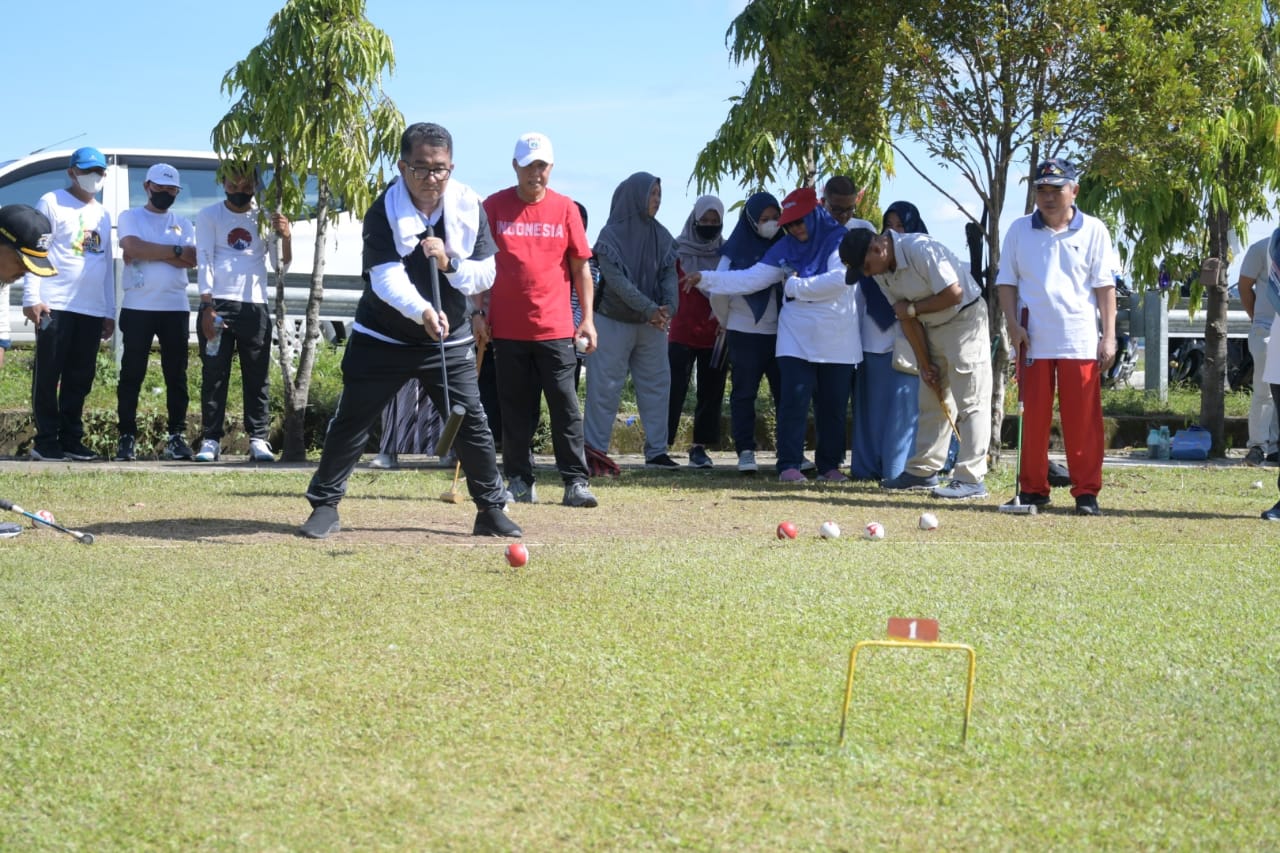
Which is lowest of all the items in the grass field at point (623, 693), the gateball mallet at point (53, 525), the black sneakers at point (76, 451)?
the grass field at point (623, 693)

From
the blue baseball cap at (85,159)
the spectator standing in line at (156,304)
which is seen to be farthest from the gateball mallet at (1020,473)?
the blue baseball cap at (85,159)

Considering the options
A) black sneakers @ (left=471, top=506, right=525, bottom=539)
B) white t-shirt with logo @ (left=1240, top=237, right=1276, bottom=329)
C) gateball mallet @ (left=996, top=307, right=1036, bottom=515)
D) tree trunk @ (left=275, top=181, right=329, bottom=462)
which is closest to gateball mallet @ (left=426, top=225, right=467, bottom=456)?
black sneakers @ (left=471, top=506, right=525, bottom=539)

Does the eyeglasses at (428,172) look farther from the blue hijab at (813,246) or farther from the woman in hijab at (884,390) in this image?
the woman in hijab at (884,390)

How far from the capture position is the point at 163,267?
1176cm

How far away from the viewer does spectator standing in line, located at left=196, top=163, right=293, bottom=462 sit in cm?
1152

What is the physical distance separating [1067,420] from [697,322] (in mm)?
3497

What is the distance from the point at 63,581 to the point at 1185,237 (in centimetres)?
1143

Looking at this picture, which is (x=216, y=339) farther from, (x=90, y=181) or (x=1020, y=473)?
(x=1020, y=473)

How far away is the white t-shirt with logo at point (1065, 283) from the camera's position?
9.27 metres

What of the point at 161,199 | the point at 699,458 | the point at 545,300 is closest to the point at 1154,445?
the point at 699,458

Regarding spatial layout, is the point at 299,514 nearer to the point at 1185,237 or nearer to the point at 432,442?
the point at 432,442

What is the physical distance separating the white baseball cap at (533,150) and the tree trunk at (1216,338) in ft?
24.0

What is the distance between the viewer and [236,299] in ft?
37.9

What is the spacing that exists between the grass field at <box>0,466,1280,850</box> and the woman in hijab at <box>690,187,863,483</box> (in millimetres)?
3102
